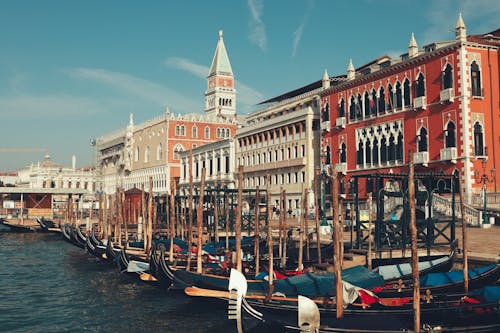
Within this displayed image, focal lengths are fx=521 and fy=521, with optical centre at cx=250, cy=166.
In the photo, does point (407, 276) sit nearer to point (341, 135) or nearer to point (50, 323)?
point (50, 323)

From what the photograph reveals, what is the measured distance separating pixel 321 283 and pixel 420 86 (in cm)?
2062

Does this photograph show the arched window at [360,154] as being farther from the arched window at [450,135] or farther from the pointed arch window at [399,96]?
the arched window at [450,135]

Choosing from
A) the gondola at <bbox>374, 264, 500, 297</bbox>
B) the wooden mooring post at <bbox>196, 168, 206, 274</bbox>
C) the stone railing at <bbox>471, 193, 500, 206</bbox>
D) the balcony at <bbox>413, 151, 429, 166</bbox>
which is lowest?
the gondola at <bbox>374, 264, 500, 297</bbox>

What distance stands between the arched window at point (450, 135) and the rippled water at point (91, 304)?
18117 mm

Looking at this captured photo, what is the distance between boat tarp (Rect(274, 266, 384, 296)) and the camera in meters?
13.3

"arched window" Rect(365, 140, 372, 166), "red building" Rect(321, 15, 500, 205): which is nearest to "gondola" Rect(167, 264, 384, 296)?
"red building" Rect(321, 15, 500, 205)

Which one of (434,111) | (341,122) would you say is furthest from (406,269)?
(341,122)

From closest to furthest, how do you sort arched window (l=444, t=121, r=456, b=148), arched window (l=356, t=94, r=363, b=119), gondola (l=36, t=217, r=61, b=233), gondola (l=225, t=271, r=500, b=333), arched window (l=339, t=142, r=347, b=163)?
gondola (l=225, t=271, r=500, b=333) < arched window (l=444, t=121, r=456, b=148) < arched window (l=356, t=94, r=363, b=119) < arched window (l=339, t=142, r=347, b=163) < gondola (l=36, t=217, r=61, b=233)

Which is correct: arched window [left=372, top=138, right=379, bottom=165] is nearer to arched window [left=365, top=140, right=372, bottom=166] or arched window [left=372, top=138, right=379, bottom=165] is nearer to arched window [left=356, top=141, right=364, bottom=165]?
arched window [left=365, top=140, right=372, bottom=166]

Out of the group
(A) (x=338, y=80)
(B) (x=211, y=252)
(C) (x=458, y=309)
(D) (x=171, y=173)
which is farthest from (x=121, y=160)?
(C) (x=458, y=309)

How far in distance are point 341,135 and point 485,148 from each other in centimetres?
1169

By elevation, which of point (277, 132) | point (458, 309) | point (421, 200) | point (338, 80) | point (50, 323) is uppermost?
point (338, 80)

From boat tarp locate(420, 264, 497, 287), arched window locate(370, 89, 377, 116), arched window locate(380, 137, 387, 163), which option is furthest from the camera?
arched window locate(370, 89, 377, 116)

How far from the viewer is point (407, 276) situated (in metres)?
15.3
